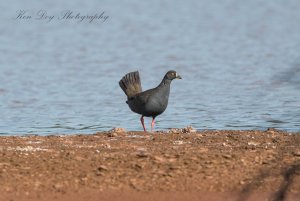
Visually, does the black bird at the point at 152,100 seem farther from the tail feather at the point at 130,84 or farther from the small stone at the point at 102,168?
the small stone at the point at 102,168

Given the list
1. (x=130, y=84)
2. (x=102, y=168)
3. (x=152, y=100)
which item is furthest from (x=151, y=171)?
(x=130, y=84)

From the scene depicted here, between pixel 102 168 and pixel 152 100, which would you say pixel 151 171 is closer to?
pixel 102 168

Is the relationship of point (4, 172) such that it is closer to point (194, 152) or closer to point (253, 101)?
point (194, 152)

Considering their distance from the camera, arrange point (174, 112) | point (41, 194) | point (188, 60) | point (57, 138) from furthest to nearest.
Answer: point (188, 60)
point (174, 112)
point (57, 138)
point (41, 194)

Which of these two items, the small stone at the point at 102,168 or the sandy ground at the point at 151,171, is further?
the small stone at the point at 102,168

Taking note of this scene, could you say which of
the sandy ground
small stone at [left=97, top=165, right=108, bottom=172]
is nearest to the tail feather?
the sandy ground

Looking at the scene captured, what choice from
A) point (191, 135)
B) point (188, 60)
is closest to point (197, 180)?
point (191, 135)

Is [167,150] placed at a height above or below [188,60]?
below

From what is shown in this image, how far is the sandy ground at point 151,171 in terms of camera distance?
1154cm

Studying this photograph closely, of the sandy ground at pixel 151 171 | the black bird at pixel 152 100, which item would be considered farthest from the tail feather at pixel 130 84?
the sandy ground at pixel 151 171

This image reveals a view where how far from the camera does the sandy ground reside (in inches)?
454

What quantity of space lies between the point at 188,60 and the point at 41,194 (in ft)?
57.0

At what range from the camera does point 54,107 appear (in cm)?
2066

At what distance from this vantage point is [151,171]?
12.0 meters
